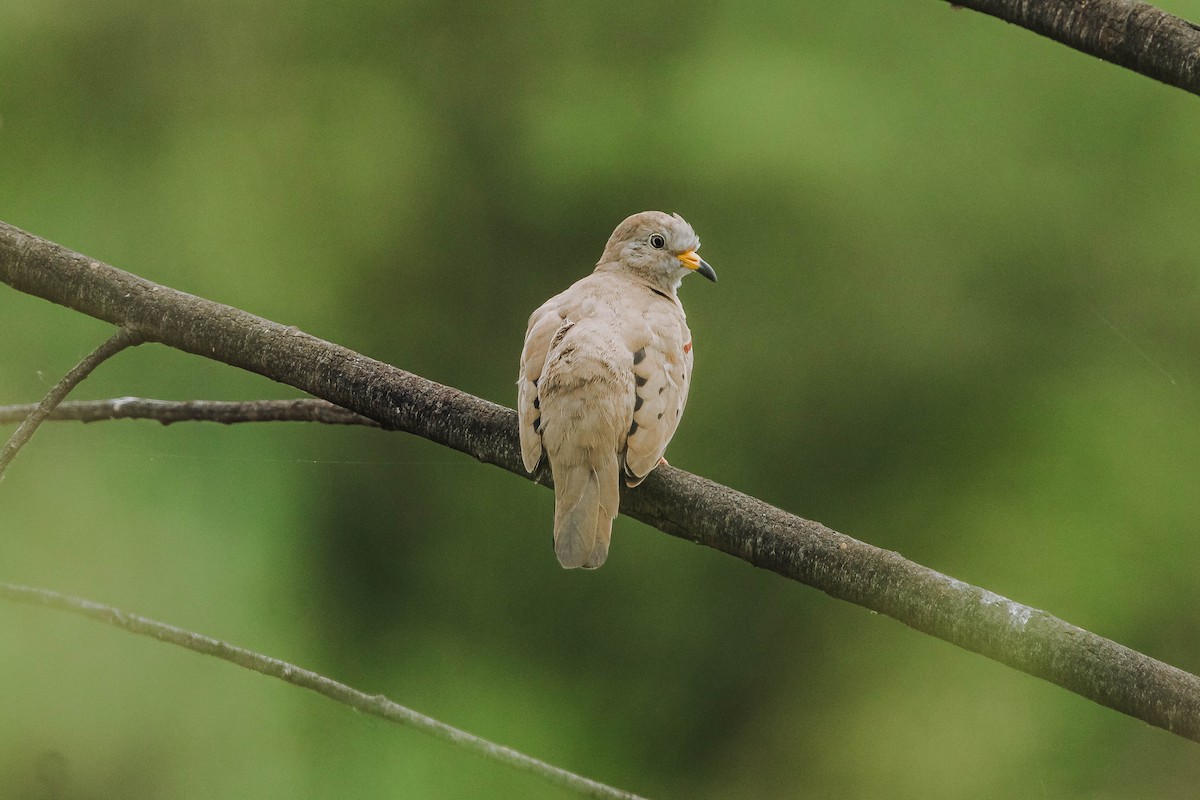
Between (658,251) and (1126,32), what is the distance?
1.10m

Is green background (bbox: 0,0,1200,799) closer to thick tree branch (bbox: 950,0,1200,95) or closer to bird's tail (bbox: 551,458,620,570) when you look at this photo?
bird's tail (bbox: 551,458,620,570)

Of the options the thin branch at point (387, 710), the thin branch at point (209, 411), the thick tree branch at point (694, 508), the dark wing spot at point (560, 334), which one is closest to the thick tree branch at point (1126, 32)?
the thick tree branch at point (694, 508)

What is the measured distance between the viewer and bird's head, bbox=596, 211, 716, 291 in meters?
2.47

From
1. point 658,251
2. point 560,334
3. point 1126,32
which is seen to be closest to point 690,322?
point 658,251

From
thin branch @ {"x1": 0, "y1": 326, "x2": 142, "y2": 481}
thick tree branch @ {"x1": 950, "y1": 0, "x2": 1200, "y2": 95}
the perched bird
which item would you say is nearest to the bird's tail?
the perched bird

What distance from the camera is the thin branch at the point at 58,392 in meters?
1.74

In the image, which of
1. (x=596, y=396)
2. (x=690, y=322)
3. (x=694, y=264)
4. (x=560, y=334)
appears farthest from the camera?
(x=690, y=322)

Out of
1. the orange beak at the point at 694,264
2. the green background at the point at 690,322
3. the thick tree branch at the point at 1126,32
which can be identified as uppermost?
the thick tree branch at the point at 1126,32

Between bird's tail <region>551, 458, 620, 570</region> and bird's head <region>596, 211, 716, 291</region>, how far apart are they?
29.3 inches

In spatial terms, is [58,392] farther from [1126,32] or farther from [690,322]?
[690,322]

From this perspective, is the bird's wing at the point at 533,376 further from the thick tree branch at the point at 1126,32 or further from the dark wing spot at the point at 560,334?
the thick tree branch at the point at 1126,32

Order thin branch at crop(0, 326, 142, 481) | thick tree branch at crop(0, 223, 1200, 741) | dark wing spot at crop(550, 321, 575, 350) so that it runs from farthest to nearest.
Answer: dark wing spot at crop(550, 321, 575, 350)
thin branch at crop(0, 326, 142, 481)
thick tree branch at crop(0, 223, 1200, 741)

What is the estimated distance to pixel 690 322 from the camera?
4887mm

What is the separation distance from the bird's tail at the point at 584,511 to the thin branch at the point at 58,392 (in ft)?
2.33
